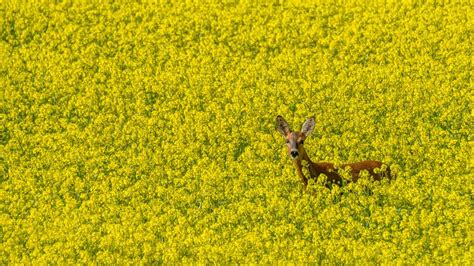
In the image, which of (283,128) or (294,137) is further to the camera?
(283,128)

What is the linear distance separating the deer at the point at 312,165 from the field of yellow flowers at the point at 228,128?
23 centimetres

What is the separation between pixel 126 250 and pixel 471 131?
19.1 feet

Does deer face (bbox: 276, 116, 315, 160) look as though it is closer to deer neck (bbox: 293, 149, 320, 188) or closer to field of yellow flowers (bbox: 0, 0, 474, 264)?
deer neck (bbox: 293, 149, 320, 188)

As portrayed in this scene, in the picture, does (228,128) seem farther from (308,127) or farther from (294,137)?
(294,137)

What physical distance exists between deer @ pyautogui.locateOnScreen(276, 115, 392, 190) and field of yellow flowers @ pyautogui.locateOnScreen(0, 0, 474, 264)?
0.23 meters

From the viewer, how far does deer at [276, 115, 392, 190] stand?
1620 cm

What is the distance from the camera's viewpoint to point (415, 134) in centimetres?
1798

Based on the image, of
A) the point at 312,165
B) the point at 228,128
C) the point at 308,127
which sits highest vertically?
the point at 308,127

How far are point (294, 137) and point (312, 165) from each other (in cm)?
46

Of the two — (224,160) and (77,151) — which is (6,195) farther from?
(224,160)

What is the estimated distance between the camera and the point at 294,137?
1628cm

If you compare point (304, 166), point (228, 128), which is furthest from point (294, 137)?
point (228, 128)

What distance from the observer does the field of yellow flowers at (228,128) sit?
1556 centimetres

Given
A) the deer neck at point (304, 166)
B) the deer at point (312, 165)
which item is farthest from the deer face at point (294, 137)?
the deer neck at point (304, 166)
